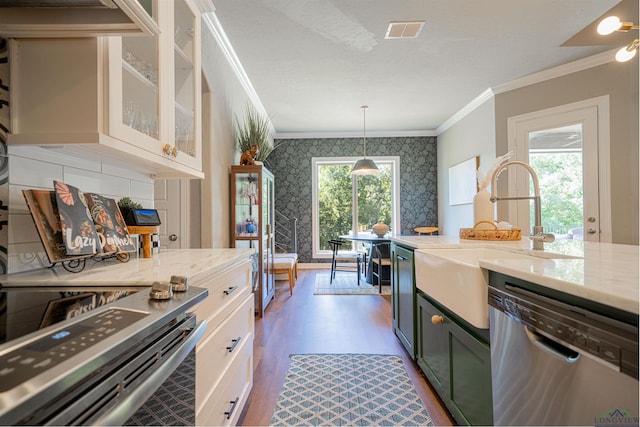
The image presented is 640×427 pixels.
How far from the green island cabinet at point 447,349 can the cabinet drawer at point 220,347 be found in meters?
0.99

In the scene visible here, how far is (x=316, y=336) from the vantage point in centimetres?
264

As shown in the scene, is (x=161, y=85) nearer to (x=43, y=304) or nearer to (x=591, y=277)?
(x=43, y=304)

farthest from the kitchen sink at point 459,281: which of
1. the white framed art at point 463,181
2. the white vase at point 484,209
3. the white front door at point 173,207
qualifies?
the white framed art at point 463,181

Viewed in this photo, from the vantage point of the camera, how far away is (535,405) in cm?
84

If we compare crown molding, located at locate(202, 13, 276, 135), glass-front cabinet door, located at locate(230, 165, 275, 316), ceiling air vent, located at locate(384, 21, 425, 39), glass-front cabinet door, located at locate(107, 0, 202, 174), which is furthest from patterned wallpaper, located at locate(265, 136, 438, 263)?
glass-front cabinet door, located at locate(107, 0, 202, 174)

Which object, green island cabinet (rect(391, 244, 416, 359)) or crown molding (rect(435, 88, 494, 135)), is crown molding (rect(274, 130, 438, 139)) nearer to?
crown molding (rect(435, 88, 494, 135))

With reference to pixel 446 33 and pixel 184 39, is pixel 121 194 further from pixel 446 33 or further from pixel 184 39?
pixel 446 33

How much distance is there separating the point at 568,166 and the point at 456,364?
11.0 ft

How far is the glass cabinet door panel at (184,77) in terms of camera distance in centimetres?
152

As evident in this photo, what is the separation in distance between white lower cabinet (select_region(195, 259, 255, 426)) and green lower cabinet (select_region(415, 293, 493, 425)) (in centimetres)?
100

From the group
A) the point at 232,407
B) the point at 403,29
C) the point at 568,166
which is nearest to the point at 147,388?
the point at 232,407

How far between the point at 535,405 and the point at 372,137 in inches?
219

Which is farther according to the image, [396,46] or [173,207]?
[396,46]

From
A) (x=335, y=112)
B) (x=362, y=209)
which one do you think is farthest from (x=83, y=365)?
(x=362, y=209)
